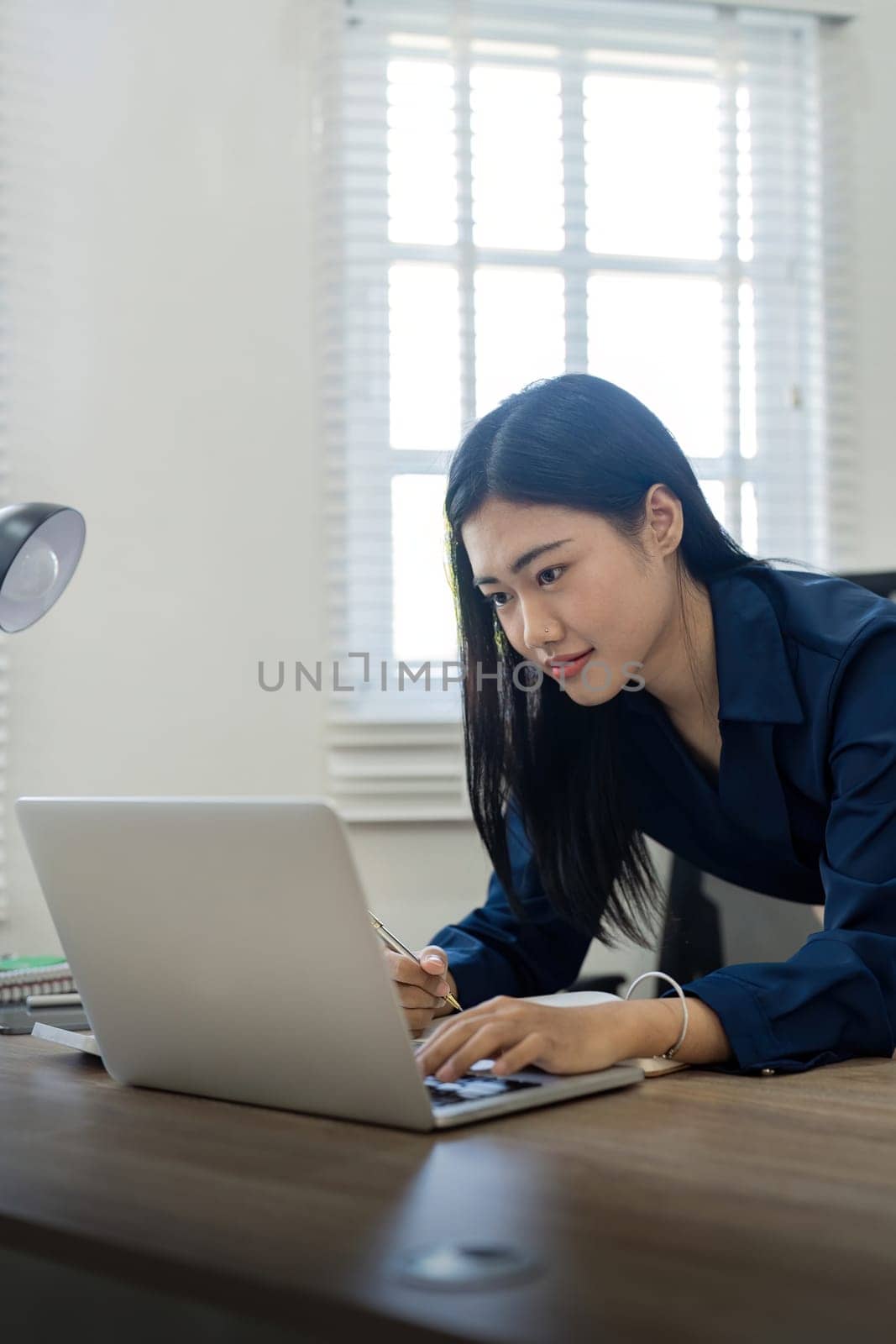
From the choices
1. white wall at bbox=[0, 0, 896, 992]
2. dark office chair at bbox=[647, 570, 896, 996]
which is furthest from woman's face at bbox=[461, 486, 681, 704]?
white wall at bbox=[0, 0, 896, 992]

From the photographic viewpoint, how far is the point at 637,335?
10.00 ft

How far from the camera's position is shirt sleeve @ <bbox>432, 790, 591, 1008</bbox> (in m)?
1.61

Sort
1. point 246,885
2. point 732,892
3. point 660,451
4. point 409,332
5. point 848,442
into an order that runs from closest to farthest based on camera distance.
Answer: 1. point 246,885
2. point 660,451
3. point 732,892
4. point 409,332
5. point 848,442

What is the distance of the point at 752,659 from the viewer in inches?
61.8

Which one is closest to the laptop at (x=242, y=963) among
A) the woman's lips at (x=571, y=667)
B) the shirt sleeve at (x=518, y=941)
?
the shirt sleeve at (x=518, y=941)

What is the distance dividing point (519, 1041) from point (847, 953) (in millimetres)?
366

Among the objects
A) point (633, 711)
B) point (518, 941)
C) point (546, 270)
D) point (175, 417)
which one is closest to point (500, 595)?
point (633, 711)

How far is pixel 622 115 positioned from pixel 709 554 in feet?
5.67

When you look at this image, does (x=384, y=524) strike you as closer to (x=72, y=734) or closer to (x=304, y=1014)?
(x=72, y=734)

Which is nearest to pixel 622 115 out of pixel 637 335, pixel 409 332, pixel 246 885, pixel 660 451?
pixel 637 335

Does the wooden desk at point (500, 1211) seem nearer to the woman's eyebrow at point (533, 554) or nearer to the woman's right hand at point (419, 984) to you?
the woman's right hand at point (419, 984)

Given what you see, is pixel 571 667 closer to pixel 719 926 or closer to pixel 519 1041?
pixel 519 1041

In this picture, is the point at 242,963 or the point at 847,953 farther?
the point at 847,953

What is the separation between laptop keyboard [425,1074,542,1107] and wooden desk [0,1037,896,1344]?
0.11 ft
